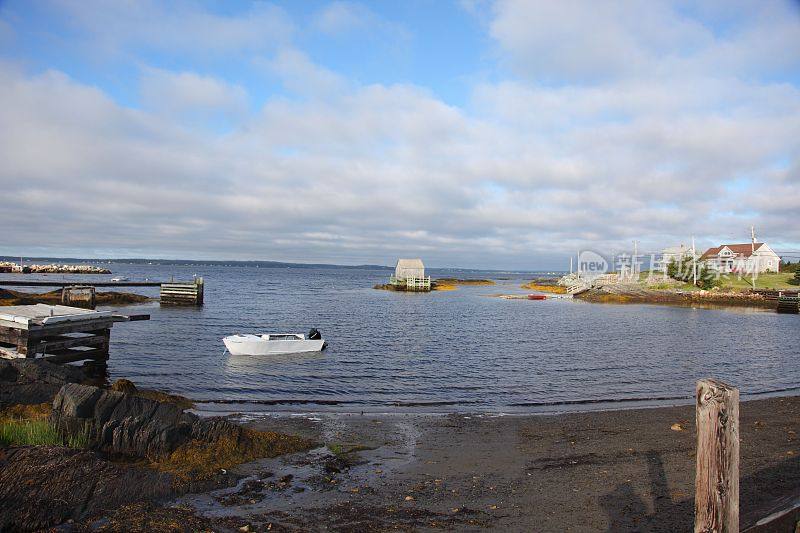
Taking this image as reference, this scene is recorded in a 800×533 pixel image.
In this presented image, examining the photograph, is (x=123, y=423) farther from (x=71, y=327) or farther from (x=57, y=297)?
(x=57, y=297)

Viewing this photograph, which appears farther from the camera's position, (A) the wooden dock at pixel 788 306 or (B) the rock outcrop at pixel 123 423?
(A) the wooden dock at pixel 788 306

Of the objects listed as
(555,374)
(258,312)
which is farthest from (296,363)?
(258,312)

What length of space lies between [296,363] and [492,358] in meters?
9.70

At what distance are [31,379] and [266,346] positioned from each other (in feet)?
43.0

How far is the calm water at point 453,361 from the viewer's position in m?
18.2

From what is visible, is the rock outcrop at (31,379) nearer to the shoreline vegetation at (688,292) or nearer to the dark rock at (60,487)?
the dark rock at (60,487)

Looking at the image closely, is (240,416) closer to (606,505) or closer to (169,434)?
(169,434)

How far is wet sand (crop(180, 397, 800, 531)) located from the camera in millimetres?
7504

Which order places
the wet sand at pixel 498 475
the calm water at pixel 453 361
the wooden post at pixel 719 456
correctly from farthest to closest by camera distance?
the calm water at pixel 453 361 → the wet sand at pixel 498 475 → the wooden post at pixel 719 456

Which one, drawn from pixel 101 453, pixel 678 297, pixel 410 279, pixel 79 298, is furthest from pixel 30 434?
pixel 410 279

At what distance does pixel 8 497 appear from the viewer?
257 inches

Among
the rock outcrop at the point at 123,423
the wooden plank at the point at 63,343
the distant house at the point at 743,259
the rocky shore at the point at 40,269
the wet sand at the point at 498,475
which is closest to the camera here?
the wet sand at the point at 498,475

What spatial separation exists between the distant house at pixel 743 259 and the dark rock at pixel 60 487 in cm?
10498

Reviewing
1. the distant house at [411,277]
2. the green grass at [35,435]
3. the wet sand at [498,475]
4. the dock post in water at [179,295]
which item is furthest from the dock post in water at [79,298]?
the distant house at [411,277]
